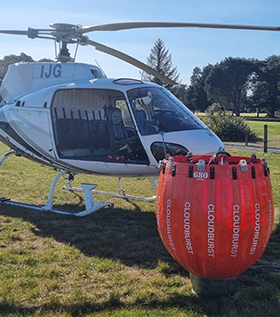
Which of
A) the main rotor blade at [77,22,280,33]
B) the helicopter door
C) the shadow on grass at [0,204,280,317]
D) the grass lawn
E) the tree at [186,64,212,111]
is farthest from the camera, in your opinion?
the tree at [186,64,212,111]

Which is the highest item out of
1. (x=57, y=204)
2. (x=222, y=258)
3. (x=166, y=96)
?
(x=166, y=96)

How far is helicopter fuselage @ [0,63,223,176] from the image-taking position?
19.1ft

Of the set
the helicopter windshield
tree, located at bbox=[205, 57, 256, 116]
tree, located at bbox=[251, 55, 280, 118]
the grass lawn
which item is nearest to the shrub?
the grass lawn

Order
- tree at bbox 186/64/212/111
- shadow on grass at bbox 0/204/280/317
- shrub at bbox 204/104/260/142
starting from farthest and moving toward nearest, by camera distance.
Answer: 1. tree at bbox 186/64/212/111
2. shrub at bbox 204/104/260/142
3. shadow on grass at bbox 0/204/280/317

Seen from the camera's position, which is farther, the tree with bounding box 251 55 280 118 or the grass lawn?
the tree with bounding box 251 55 280 118

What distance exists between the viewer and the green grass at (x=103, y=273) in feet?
10.7

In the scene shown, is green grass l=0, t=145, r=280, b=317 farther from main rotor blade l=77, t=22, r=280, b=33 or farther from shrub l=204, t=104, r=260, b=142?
shrub l=204, t=104, r=260, b=142

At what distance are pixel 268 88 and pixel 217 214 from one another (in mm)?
58158

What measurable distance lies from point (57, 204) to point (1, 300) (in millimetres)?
3974

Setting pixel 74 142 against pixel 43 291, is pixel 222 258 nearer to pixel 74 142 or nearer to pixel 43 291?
pixel 43 291

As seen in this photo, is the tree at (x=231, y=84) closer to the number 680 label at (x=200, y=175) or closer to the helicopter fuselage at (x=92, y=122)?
the helicopter fuselage at (x=92, y=122)

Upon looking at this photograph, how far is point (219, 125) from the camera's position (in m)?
21.5

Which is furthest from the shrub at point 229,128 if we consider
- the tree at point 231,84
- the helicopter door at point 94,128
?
the tree at point 231,84

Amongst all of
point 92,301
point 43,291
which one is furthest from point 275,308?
point 43,291
